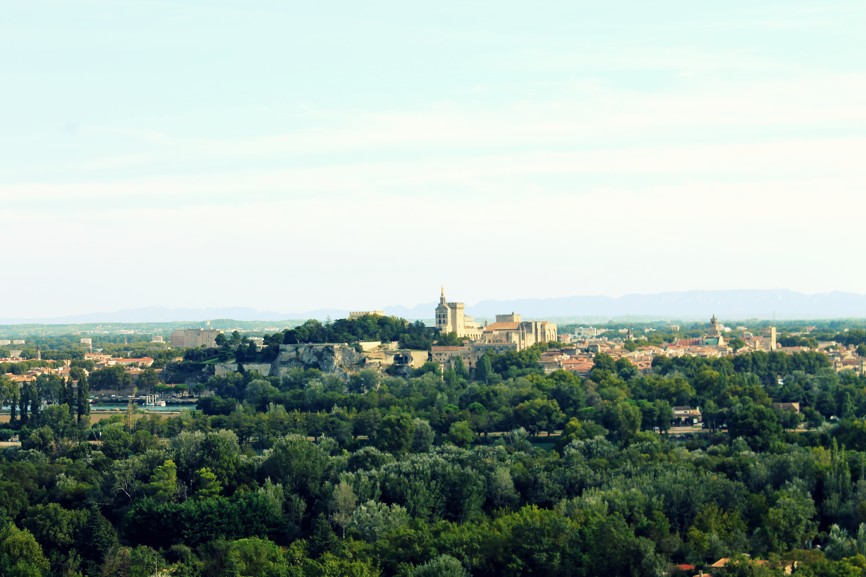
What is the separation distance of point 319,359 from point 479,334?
2071 cm

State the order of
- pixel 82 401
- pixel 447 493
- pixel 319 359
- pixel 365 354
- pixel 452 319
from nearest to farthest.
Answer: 1. pixel 447 493
2. pixel 82 401
3. pixel 365 354
4. pixel 319 359
5. pixel 452 319

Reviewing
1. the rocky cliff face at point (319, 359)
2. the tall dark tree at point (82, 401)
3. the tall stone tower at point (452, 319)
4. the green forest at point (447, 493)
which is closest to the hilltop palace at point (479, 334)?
the tall stone tower at point (452, 319)

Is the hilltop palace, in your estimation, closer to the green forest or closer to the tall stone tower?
the tall stone tower

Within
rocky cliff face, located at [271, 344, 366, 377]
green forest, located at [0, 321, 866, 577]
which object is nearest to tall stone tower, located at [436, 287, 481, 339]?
Answer: rocky cliff face, located at [271, 344, 366, 377]

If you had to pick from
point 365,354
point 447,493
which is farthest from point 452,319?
point 447,493

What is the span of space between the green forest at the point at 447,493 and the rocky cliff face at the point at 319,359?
985 inches

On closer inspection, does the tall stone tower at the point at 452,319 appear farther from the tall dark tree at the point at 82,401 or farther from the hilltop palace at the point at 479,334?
the tall dark tree at the point at 82,401

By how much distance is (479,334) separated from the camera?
353 ft

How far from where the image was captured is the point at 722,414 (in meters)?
58.5

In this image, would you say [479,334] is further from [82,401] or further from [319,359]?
[82,401]

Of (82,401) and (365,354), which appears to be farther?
(365,354)

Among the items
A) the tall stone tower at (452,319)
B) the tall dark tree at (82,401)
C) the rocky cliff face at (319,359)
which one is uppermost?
the tall stone tower at (452,319)

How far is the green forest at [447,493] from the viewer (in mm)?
32406

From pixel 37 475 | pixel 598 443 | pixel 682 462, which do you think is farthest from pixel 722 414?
pixel 37 475
